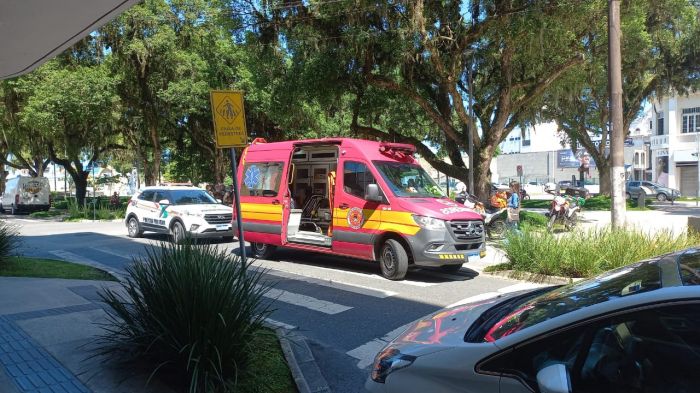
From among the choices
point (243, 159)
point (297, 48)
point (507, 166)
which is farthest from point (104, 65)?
point (507, 166)

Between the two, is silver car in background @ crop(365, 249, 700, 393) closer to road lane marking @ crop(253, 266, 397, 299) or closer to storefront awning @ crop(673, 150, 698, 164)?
road lane marking @ crop(253, 266, 397, 299)

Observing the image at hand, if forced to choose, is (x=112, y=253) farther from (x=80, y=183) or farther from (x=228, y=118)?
(x=80, y=183)

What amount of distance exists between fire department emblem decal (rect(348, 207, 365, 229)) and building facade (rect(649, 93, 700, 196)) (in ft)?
136

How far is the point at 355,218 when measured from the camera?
10.3m

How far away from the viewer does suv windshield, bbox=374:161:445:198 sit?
33.1 ft

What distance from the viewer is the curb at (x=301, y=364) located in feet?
15.2

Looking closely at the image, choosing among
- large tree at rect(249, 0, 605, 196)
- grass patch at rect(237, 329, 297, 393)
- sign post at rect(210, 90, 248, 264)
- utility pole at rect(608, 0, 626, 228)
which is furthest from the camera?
large tree at rect(249, 0, 605, 196)


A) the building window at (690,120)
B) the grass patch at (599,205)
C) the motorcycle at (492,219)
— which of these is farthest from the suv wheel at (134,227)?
the building window at (690,120)

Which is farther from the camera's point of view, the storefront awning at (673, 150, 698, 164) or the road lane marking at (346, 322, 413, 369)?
the storefront awning at (673, 150, 698, 164)

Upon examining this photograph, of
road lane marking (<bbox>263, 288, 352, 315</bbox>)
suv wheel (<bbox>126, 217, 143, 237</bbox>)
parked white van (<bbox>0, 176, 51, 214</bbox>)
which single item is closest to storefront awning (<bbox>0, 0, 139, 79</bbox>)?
road lane marking (<bbox>263, 288, 352, 315</bbox>)

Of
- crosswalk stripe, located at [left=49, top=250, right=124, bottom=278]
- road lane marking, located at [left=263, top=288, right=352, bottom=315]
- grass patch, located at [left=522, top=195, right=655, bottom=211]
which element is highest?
grass patch, located at [left=522, top=195, right=655, bottom=211]

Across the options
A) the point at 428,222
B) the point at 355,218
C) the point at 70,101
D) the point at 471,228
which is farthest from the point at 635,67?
the point at 70,101

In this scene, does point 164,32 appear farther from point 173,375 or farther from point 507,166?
point 507,166

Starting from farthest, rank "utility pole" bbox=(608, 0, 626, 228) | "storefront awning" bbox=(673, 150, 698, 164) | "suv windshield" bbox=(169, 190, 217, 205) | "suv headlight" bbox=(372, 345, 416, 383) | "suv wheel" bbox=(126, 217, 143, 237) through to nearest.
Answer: "storefront awning" bbox=(673, 150, 698, 164), "suv wheel" bbox=(126, 217, 143, 237), "suv windshield" bbox=(169, 190, 217, 205), "utility pole" bbox=(608, 0, 626, 228), "suv headlight" bbox=(372, 345, 416, 383)
